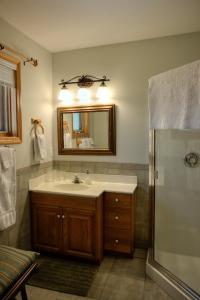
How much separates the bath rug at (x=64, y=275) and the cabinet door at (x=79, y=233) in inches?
4.4

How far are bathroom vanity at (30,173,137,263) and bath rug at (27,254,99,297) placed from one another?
0.10m

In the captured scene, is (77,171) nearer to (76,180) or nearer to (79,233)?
(76,180)

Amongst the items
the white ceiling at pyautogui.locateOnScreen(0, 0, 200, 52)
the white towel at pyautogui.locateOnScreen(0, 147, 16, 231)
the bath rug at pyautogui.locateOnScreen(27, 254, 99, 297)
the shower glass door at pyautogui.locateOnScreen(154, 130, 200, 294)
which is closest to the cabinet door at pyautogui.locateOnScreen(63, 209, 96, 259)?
the bath rug at pyautogui.locateOnScreen(27, 254, 99, 297)

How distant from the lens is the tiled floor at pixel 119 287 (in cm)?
189

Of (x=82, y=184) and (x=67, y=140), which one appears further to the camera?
(x=67, y=140)

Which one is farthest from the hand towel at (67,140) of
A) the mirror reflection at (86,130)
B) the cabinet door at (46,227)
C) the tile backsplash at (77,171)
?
the cabinet door at (46,227)

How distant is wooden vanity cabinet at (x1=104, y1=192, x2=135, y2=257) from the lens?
7.78ft

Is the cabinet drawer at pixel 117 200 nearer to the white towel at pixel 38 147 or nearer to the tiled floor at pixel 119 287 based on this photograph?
the tiled floor at pixel 119 287

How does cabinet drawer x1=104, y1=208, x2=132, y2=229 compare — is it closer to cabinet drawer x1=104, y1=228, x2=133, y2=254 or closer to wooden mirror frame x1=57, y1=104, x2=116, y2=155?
cabinet drawer x1=104, y1=228, x2=133, y2=254

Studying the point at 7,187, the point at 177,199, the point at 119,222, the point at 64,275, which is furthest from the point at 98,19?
the point at 64,275

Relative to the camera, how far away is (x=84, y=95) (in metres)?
2.73

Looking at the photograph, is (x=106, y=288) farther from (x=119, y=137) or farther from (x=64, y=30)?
(x=64, y=30)

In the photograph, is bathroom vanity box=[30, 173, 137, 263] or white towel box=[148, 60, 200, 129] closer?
white towel box=[148, 60, 200, 129]

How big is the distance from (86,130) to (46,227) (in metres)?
1.24
